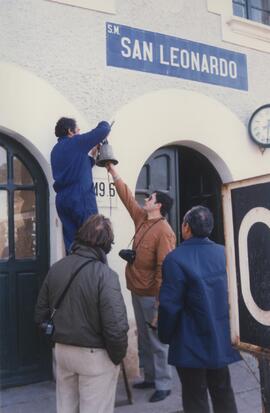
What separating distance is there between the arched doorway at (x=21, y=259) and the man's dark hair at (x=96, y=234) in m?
1.67

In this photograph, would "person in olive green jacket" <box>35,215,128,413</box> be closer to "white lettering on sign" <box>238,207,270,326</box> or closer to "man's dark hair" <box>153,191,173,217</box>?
"white lettering on sign" <box>238,207,270,326</box>

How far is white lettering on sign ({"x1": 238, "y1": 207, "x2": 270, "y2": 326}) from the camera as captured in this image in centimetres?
212

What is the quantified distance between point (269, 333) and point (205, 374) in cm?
114

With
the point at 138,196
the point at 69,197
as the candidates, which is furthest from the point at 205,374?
the point at 138,196

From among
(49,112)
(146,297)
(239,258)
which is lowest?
(146,297)

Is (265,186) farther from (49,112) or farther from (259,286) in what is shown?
(49,112)

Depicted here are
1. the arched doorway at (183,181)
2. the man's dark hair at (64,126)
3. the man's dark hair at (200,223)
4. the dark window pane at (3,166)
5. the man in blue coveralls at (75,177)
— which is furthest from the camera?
the arched doorway at (183,181)

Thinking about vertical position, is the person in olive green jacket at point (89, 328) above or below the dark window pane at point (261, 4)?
below

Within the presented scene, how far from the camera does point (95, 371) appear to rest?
2.78 meters

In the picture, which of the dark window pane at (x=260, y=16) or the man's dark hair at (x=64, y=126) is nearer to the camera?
the man's dark hair at (x=64, y=126)

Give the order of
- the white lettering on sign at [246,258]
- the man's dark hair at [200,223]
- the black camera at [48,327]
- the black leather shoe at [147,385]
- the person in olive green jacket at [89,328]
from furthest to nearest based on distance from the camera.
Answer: the black leather shoe at [147,385] → the man's dark hair at [200,223] → the black camera at [48,327] → the person in olive green jacket at [89,328] → the white lettering on sign at [246,258]

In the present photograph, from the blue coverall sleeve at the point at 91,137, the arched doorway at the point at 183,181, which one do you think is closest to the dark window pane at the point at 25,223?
the blue coverall sleeve at the point at 91,137

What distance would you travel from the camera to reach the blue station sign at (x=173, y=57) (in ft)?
16.1

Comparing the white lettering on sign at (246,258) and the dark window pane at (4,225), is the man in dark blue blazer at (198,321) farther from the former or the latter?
the dark window pane at (4,225)
